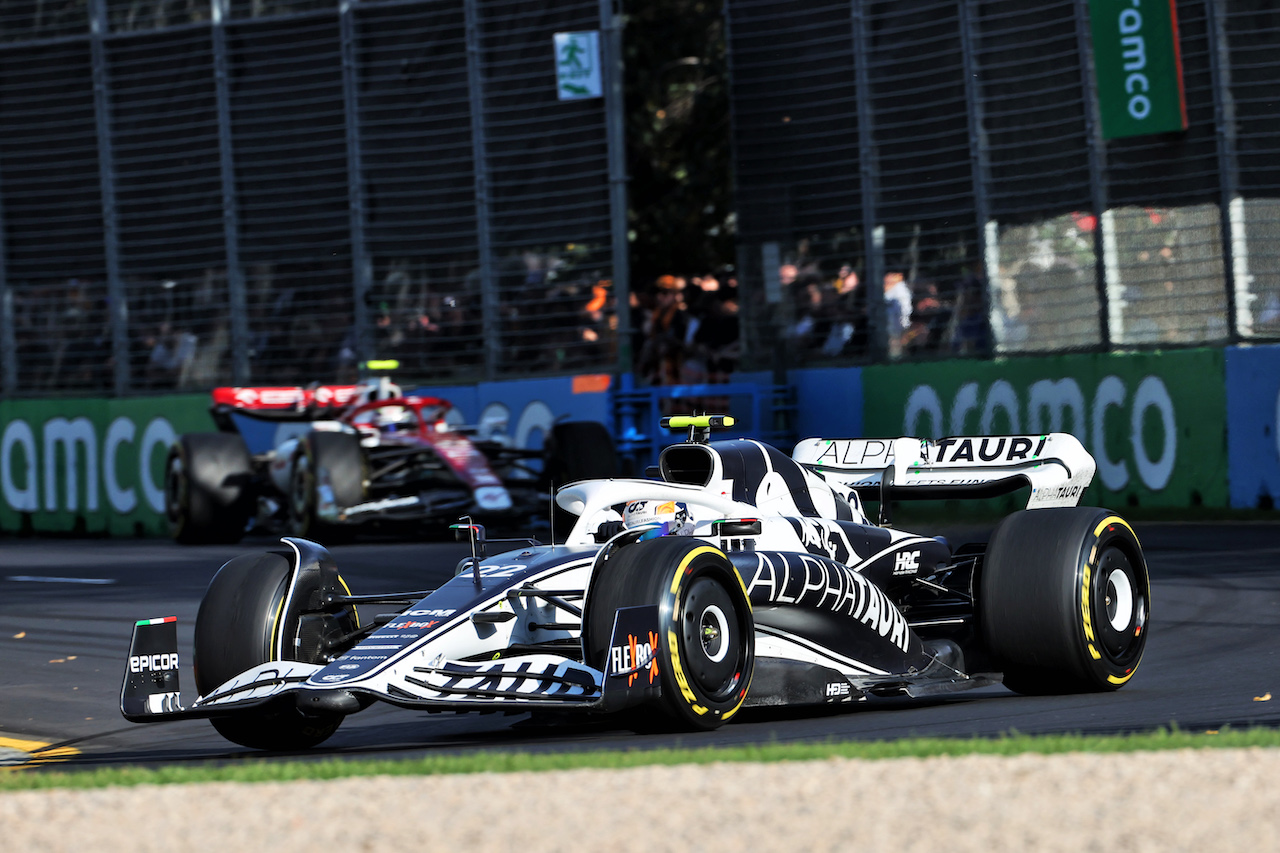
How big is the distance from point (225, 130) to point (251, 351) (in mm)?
2552

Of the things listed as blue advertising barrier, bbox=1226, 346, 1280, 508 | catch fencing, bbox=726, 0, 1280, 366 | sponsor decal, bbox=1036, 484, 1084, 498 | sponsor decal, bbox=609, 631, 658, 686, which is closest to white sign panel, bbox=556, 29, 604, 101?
catch fencing, bbox=726, 0, 1280, 366

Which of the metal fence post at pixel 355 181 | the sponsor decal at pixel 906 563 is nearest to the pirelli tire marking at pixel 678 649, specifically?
the sponsor decal at pixel 906 563

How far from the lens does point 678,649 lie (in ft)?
21.6

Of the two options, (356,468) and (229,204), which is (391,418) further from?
(229,204)

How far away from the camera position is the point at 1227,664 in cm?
855

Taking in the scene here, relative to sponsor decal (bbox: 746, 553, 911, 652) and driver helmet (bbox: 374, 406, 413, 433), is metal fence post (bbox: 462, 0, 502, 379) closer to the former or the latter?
driver helmet (bbox: 374, 406, 413, 433)

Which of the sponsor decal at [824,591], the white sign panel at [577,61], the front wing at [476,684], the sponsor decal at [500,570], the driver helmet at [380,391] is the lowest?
the front wing at [476,684]

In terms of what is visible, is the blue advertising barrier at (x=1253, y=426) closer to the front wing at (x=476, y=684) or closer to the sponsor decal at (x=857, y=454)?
the sponsor decal at (x=857, y=454)

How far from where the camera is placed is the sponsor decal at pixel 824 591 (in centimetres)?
729

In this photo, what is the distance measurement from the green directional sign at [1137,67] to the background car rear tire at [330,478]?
7.19m

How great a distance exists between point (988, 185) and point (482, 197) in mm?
5701

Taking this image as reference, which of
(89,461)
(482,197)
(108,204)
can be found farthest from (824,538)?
(108,204)

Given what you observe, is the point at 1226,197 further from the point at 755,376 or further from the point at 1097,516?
the point at 1097,516

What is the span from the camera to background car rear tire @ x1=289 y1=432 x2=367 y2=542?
16.7 meters
